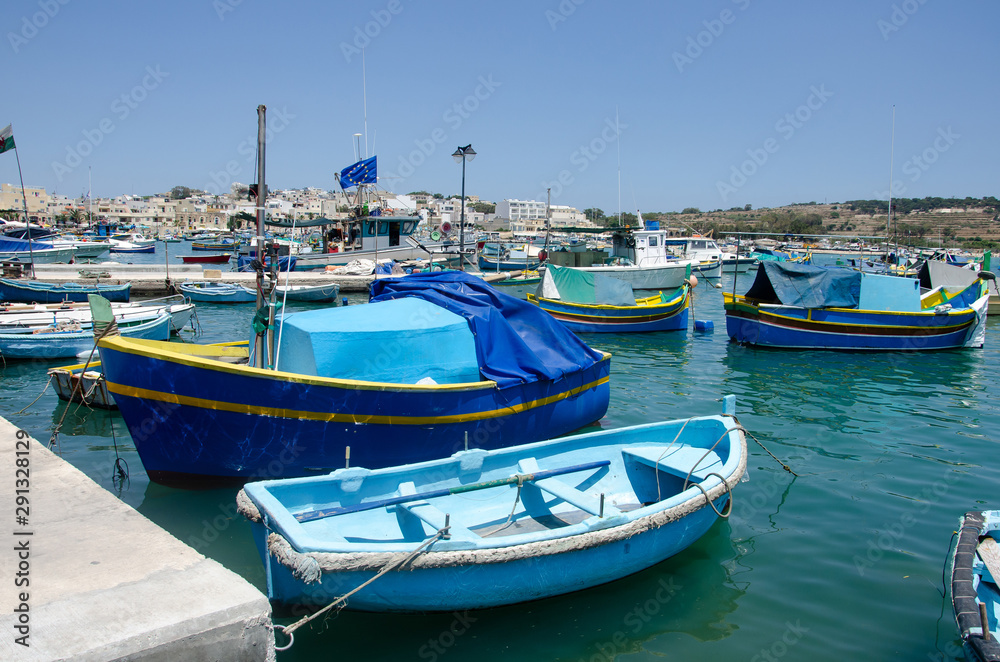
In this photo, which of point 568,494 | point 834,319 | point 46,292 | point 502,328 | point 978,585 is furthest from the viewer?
point 46,292

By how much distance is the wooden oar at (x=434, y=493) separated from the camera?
5047 millimetres

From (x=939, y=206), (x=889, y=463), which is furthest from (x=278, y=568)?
(x=939, y=206)

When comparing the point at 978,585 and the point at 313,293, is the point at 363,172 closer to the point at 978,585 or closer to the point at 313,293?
the point at 313,293

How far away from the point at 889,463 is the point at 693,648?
5851mm

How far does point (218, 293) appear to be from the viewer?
26391 mm

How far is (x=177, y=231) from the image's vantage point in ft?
388

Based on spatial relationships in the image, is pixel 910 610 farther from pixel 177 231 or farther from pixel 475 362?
pixel 177 231

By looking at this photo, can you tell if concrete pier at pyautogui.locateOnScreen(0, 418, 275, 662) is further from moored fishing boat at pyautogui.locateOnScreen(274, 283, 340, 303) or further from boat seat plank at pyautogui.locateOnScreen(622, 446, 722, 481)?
moored fishing boat at pyautogui.locateOnScreen(274, 283, 340, 303)

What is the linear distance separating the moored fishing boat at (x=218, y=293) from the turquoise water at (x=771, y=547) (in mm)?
13305

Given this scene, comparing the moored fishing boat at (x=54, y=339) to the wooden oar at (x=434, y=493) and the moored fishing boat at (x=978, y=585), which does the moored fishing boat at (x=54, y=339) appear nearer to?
the wooden oar at (x=434, y=493)

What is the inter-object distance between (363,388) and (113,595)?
3.37 metres

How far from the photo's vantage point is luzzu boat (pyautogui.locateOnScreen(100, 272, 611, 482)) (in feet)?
21.5

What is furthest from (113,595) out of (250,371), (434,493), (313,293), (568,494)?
(313,293)

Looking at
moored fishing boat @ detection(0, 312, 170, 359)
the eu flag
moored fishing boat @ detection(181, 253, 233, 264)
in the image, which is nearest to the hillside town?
moored fishing boat @ detection(181, 253, 233, 264)
